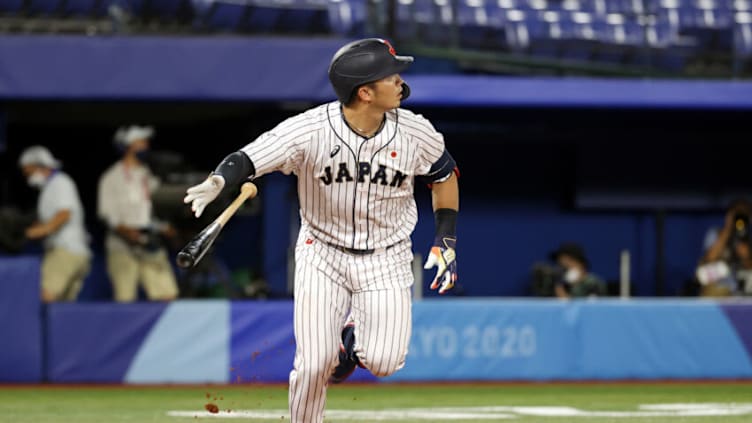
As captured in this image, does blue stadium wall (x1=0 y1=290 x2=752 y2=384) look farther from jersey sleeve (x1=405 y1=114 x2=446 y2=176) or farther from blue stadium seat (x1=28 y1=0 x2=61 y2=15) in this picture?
jersey sleeve (x1=405 y1=114 x2=446 y2=176)

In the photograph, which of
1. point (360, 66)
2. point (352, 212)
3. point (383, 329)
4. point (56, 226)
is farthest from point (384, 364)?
point (56, 226)

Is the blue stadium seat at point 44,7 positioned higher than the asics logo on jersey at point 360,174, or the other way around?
the blue stadium seat at point 44,7

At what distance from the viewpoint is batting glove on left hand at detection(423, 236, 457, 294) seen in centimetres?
586

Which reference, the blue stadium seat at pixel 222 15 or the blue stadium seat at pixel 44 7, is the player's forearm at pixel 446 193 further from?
the blue stadium seat at pixel 44 7

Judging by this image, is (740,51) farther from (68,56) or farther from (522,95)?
(68,56)

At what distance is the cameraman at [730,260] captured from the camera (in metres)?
12.9

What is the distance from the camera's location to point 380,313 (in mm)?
5758

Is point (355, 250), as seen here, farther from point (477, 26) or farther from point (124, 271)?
point (477, 26)

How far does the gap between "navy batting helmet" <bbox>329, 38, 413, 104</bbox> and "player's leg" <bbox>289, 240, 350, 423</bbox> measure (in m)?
0.72

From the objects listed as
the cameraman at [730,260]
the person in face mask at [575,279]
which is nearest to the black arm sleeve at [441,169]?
the person in face mask at [575,279]

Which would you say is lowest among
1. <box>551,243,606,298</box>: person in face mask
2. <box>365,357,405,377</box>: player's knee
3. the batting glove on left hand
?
<box>551,243,606,298</box>: person in face mask

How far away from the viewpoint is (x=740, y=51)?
1405 centimetres

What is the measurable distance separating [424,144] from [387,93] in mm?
332

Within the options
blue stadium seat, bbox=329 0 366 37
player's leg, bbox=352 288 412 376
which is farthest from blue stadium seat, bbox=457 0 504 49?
player's leg, bbox=352 288 412 376
